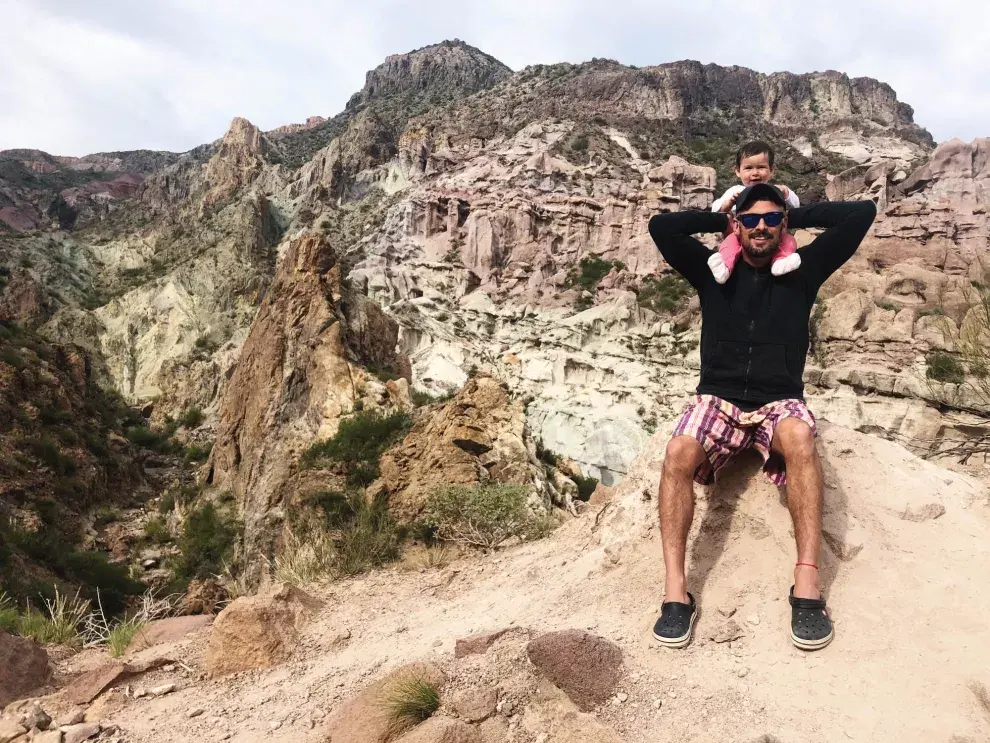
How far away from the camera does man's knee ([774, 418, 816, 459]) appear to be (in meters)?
2.47

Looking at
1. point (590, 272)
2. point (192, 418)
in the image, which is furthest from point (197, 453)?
point (590, 272)

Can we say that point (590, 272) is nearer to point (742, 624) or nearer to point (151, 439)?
point (151, 439)

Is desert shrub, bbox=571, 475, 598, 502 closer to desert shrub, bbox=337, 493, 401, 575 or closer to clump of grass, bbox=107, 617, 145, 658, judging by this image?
desert shrub, bbox=337, 493, 401, 575

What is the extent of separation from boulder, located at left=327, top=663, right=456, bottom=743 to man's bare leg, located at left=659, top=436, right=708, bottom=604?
1.04m

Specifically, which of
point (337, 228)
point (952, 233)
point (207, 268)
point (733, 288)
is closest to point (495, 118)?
point (337, 228)

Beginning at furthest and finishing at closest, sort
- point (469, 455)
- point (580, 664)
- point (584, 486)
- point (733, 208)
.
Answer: point (584, 486) < point (469, 455) < point (733, 208) < point (580, 664)

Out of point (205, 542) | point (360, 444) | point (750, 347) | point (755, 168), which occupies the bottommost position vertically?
point (205, 542)

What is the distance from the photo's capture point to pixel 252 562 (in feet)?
40.1

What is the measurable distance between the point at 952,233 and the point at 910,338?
9.22 m

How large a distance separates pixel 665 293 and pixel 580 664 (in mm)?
24367

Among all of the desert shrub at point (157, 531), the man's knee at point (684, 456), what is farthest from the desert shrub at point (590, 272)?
the man's knee at point (684, 456)

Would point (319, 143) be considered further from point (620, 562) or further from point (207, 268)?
point (620, 562)

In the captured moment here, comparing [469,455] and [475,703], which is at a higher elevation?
[475,703]

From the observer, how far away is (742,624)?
2.34 metres
